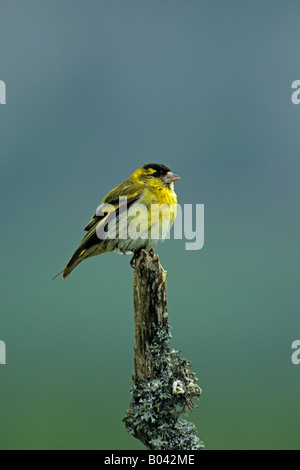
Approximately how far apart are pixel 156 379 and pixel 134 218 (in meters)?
1.39

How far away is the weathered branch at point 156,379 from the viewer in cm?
300

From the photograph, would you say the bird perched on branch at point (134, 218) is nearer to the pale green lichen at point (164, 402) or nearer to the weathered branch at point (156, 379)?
the weathered branch at point (156, 379)

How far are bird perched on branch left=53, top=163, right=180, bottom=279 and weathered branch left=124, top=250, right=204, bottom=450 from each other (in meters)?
0.71

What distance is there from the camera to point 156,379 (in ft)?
10.2

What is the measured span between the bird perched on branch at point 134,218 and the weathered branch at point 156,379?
0.71m

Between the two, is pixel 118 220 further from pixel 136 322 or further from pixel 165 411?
pixel 165 411

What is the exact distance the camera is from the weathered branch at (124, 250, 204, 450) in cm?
300

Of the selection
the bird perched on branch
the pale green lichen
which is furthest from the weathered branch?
the bird perched on branch

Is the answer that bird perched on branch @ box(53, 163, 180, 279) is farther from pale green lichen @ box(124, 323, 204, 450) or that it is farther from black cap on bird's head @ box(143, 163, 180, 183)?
pale green lichen @ box(124, 323, 204, 450)

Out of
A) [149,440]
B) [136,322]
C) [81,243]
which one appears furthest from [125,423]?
[81,243]

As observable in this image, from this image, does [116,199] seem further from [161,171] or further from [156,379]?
[156,379]

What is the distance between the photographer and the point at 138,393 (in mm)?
3096

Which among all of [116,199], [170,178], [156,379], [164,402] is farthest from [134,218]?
[164,402]

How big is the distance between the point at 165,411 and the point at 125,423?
26 cm
